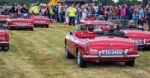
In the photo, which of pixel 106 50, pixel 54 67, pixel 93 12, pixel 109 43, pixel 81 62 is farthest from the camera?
pixel 93 12

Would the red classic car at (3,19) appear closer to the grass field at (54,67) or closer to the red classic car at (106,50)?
the grass field at (54,67)

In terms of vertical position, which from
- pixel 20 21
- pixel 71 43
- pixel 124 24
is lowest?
pixel 20 21

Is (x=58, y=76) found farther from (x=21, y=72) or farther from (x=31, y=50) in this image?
(x=31, y=50)

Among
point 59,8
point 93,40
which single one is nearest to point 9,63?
point 93,40

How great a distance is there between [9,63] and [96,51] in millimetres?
3110

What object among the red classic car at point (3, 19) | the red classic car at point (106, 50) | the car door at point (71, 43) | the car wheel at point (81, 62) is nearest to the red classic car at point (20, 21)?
the red classic car at point (3, 19)

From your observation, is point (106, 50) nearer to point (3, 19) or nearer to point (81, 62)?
point (81, 62)

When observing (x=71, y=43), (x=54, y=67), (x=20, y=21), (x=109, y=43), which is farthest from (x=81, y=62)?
(x=20, y=21)

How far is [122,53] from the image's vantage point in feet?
43.5

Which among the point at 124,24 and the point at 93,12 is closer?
the point at 124,24

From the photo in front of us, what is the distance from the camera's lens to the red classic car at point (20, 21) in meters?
30.9

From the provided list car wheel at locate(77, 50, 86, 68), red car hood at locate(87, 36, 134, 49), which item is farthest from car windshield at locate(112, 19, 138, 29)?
car wheel at locate(77, 50, 86, 68)

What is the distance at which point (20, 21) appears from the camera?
3091 cm

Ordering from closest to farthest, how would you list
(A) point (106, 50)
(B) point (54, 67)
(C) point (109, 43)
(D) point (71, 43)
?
1. (A) point (106, 50)
2. (C) point (109, 43)
3. (B) point (54, 67)
4. (D) point (71, 43)
